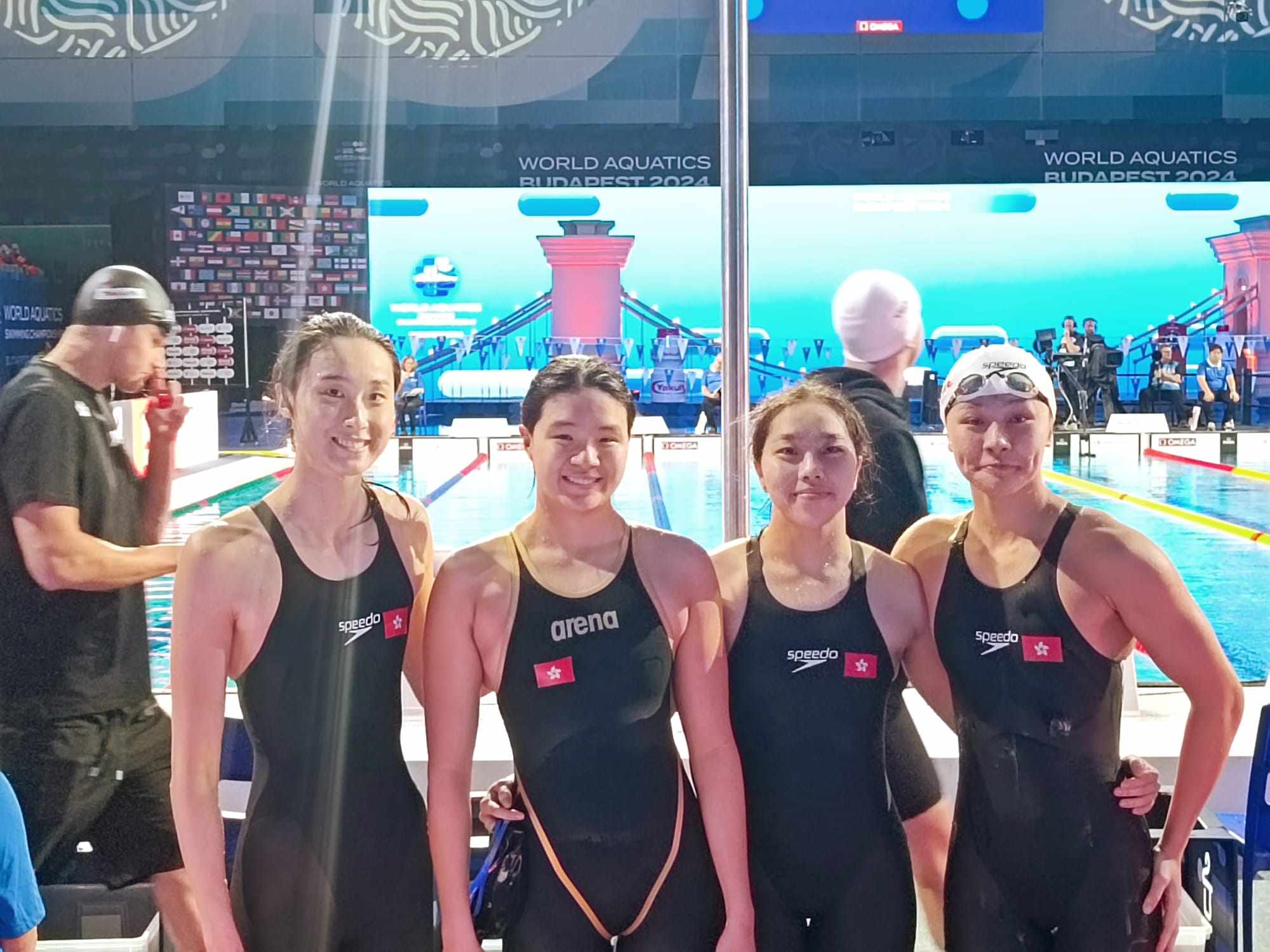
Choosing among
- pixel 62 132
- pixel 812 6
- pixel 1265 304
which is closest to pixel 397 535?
pixel 812 6

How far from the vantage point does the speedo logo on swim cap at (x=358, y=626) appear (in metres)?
1.62

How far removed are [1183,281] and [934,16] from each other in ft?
27.0

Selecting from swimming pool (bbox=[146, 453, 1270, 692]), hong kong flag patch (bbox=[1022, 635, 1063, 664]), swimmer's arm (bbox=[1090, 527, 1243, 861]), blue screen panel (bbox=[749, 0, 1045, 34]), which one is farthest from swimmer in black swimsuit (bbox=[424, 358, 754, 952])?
blue screen panel (bbox=[749, 0, 1045, 34])

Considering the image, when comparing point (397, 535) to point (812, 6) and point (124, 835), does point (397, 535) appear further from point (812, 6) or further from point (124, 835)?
point (812, 6)

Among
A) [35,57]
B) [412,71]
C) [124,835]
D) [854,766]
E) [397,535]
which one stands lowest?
[124,835]

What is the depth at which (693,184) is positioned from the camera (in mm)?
17453

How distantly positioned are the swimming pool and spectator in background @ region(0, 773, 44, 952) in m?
3.37

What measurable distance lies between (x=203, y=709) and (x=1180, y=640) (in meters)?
1.33

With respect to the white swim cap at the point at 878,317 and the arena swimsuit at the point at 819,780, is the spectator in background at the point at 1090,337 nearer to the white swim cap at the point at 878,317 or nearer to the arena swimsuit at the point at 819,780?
the white swim cap at the point at 878,317

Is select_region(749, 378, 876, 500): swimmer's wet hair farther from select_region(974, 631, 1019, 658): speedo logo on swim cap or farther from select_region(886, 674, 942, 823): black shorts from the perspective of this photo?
select_region(886, 674, 942, 823): black shorts

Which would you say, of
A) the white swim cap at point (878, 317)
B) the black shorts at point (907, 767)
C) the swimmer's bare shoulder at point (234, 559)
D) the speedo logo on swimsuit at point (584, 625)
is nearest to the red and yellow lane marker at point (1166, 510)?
the white swim cap at point (878, 317)

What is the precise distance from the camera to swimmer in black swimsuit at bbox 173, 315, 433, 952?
1.57 meters

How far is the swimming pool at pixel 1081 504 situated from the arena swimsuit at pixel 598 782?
3507 millimetres

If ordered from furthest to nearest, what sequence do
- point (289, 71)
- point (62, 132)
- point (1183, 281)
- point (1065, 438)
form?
1. point (1183, 281)
2. point (289, 71)
3. point (1065, 438)
4. point (62, 132)
